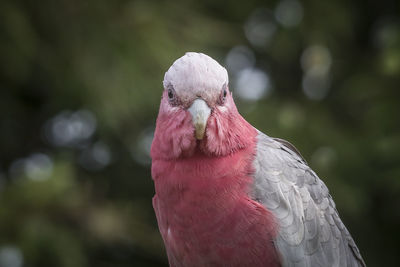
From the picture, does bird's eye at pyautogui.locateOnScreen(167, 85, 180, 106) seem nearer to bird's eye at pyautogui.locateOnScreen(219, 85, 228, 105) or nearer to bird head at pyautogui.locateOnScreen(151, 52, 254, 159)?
bird head at pyautogui.locateOnScreen(151, 52, 254, 159)

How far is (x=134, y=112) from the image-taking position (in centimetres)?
566

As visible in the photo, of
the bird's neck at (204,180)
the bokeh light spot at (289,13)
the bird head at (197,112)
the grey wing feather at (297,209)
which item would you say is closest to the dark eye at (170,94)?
the bird head at (197,112)

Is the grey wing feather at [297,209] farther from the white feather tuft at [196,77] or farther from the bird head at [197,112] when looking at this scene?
the white feather tuft at [196,77]

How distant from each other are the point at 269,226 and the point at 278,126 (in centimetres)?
275

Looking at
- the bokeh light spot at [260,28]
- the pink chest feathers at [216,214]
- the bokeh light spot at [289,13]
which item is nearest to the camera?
the pink chest feathers at [216,214]

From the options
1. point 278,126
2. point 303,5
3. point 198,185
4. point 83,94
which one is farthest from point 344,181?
point 198,185

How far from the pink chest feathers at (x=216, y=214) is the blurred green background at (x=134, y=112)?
2.28 meters

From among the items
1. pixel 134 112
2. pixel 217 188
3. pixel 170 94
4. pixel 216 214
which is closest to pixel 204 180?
pixel 217 188

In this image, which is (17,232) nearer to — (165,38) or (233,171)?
(165,38)

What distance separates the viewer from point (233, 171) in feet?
9.41

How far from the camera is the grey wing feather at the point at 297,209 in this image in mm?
2881

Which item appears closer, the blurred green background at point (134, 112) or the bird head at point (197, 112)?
the bird head at point (197, 112)

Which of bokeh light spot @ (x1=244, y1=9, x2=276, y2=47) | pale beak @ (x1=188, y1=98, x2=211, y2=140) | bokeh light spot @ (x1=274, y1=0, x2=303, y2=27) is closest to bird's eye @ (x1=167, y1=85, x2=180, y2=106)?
pale beak @ (x1=188, y1=98, x2=211, y2=140)

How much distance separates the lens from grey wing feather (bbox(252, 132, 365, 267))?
9.45 feet
